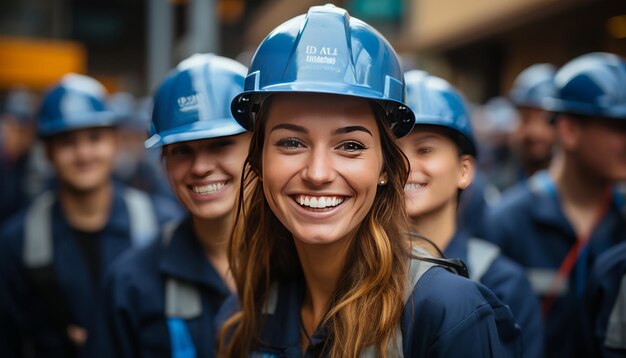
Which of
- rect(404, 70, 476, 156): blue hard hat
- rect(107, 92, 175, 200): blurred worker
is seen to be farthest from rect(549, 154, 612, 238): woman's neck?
rect(107, 92, 175, 200): blurred worker

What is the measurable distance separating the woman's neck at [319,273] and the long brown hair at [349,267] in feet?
0.13

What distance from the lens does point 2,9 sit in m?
18.0

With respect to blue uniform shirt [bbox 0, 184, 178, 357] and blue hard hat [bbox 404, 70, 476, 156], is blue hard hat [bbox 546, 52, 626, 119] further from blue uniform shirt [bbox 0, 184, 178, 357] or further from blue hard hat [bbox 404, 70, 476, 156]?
blue uniform shirt [bbox 0, 184, 178, 357]

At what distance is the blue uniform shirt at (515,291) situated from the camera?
9.28 ft

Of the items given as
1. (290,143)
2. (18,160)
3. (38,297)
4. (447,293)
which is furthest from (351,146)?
(18,160)

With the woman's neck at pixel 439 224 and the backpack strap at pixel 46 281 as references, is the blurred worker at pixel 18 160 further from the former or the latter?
the woman's neck at pixel 439 224

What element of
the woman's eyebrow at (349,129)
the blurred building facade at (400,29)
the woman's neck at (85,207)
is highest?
the blurred building facade at (400,29)

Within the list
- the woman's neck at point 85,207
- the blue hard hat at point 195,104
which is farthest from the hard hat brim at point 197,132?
the woman's neck at point 85,207

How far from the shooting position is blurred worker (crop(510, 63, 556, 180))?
6141mm

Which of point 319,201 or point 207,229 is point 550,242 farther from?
point 319,201

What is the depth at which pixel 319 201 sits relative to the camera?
2.00 metres

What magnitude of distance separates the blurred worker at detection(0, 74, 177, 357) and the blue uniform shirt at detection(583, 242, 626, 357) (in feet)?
8.37

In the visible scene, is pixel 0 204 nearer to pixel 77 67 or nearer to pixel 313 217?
pixel 77 67

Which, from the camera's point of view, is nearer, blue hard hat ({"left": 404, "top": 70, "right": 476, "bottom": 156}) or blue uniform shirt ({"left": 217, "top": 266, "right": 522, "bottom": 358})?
blue uniform shirt ({"left": 217, "top": 266, "right": 522, "bottom": 358})
